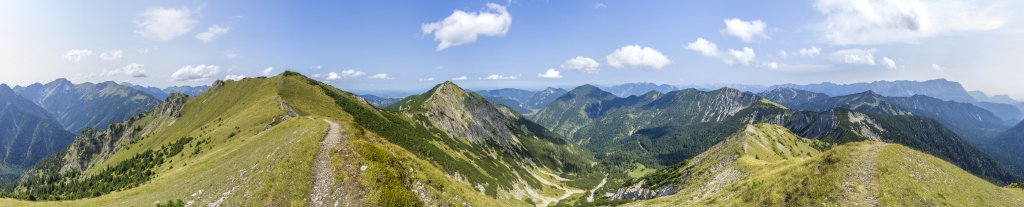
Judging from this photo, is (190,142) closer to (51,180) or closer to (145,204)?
(145,204)

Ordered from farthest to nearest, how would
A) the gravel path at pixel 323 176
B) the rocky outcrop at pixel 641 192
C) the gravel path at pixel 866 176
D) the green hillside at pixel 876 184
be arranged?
the rocky outcrop at pixel 641 192 < the gravel path at pixel 323 176 < the green hillside at pixel 876 184 < the gravel path at pixel 866 176

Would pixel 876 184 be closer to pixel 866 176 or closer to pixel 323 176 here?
pixel 866 176

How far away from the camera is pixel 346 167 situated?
186 ft

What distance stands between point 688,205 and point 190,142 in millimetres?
145464

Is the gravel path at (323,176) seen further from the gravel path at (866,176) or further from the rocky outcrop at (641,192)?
the rocky outcrop at (641,192)

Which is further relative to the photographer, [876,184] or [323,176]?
[323,176]

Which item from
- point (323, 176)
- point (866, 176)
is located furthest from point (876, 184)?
point (323, 176)

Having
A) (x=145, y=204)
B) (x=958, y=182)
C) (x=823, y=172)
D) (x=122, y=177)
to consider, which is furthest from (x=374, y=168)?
(x=122, y=177)

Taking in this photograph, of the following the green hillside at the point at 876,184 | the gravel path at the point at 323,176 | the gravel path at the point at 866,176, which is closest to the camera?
the gravel path at the point at 866,176

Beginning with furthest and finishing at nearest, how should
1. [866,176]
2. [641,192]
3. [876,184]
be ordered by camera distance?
1. [641,192]
2. [866,176]
3. [876,184]

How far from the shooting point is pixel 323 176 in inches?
2219

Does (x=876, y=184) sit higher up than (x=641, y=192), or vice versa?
(x=876, y=184)

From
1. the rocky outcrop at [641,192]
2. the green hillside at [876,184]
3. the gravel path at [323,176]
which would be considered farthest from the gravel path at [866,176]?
the rocky outcrop at [641,192]

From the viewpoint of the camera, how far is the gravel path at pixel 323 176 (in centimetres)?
5297
